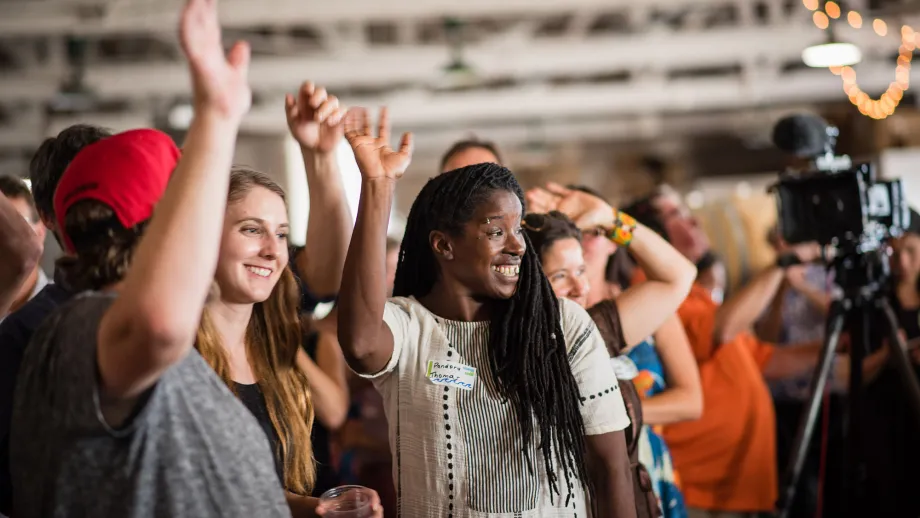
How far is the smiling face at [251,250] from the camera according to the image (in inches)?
68.5

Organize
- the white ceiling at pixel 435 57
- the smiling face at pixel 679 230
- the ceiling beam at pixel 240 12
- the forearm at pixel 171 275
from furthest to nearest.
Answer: the white ceiling at pixel 435 57, the ceiling beam at pixel 240 12, the smiling face at pixel 679 230, the forearm at pixel 171 275

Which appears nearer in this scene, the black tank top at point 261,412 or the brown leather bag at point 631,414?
the black tank top at point 261,412

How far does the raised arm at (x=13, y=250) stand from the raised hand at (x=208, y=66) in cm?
81

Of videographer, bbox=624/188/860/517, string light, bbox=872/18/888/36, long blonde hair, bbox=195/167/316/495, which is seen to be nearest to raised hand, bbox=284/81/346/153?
long blonde hair, bbox=195/167/316/495

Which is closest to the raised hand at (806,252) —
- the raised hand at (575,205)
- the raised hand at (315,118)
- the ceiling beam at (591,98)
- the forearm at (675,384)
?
the forearm at (675,384)

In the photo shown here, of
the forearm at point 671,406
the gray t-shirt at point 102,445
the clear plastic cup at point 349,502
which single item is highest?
the gray t-shirt at point 102,445

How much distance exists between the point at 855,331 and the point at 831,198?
47cm

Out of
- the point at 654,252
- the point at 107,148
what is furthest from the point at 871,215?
the point at 107,148

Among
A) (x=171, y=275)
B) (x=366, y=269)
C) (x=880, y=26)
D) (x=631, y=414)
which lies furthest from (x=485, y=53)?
(x=171, y=275)

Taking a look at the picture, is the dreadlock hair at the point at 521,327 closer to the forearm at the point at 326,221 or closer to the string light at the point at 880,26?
the forearm at the point at 326,221

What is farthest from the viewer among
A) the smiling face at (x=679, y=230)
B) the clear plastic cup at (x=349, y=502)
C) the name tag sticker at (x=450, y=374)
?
the smiling face at (x=679, y=230)

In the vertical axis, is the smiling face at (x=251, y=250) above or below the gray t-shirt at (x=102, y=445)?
above

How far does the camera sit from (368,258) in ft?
5.49

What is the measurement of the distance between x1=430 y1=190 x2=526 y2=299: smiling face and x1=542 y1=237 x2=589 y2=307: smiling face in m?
0.40
